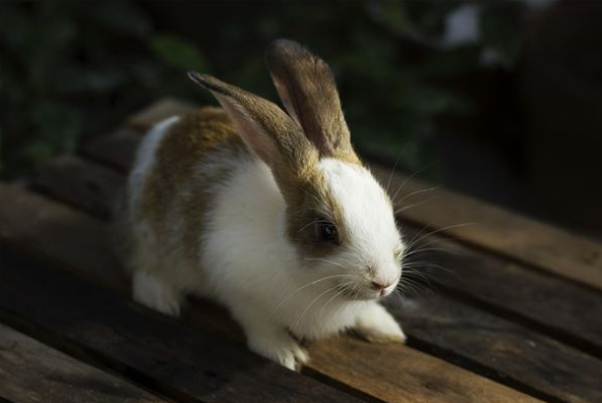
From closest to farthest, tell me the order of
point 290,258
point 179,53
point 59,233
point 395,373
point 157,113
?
point 290,258, point 395,373, point 59,233, point 157,113, point 179,53

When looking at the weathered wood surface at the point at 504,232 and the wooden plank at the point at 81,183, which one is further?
the wooden plank at the point at 81,183

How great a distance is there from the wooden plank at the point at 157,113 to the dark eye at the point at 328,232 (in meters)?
1.38

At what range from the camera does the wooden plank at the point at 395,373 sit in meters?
2.50

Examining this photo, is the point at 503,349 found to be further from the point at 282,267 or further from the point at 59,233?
the point at 59,233

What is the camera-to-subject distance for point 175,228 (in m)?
2.66

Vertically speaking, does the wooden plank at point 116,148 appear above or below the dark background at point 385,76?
below

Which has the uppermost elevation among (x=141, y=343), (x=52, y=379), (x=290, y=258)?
(x=290, y=258)

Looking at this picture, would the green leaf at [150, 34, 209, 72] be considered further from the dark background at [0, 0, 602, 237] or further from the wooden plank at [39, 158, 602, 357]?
the wooden plank at [39, 158, 602, 357]

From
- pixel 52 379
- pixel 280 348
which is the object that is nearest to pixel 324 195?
pixel 280 348

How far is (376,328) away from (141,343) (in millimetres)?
633

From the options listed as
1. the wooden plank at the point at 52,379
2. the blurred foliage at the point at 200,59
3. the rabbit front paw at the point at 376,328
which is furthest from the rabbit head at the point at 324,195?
the blurred foliage at the point at 200,59

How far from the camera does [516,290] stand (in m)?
2.92

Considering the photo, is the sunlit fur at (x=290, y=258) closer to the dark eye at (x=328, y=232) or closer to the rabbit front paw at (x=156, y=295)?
the dark eye at (x=328, y=232)

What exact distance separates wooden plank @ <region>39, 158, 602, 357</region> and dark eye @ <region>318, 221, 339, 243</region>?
48 centimetres
